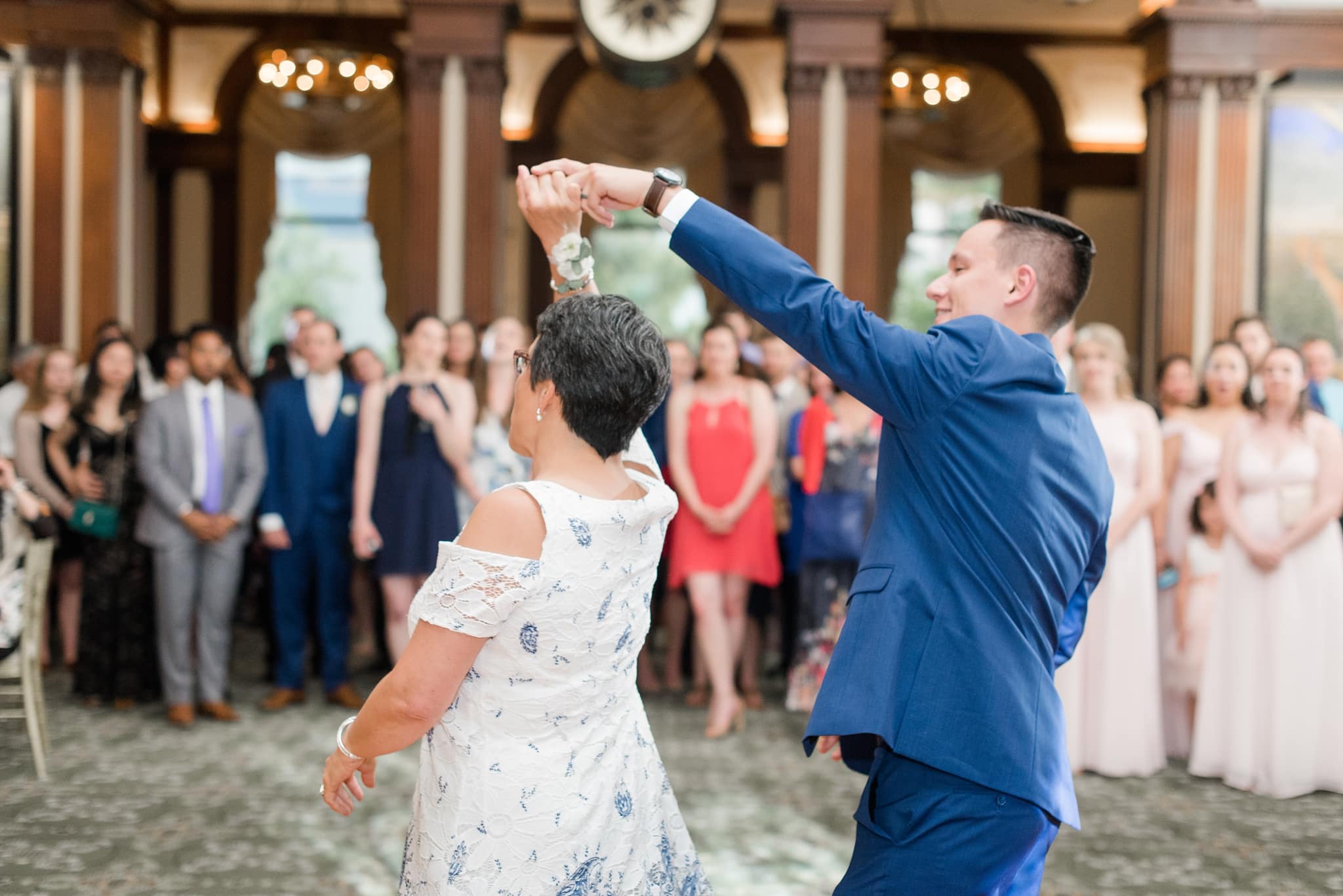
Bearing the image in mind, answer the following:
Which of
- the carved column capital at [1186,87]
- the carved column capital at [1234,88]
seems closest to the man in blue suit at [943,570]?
the carved column capital at [1186,87]

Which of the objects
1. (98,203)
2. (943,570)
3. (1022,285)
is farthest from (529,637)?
(98,203)

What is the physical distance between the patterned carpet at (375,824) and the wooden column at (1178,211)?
4148mm

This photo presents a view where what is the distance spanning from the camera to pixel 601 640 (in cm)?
186

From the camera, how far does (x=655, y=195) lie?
5.88 feet

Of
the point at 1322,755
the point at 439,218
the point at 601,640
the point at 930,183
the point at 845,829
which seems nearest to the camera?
the point at 601,640

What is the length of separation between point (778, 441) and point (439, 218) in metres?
3.15

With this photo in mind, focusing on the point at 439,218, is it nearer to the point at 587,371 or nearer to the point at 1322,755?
the point at 1322,755

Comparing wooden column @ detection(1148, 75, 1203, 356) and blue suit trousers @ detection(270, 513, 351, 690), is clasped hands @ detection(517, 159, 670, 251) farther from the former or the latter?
wooden column @ detection(1148, 75, 1203, 356)

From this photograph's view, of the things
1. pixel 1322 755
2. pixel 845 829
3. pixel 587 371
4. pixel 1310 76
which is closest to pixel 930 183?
pixel 1310 76

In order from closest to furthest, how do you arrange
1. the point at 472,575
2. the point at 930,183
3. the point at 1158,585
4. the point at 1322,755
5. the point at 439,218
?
1. the point at 472,575
2. the point at 1322,755
3. the point at 1158,585
4. the point at 439,218
5. the point at 930,183

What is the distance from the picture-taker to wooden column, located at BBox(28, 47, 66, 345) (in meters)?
8.74

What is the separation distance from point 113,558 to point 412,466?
143cm

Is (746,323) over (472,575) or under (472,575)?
over

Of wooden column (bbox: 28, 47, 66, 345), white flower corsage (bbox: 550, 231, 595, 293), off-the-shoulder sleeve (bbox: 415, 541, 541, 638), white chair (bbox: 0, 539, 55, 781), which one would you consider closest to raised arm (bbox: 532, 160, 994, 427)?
white flower corsage (bbox: 550, 231, 595, 293)
